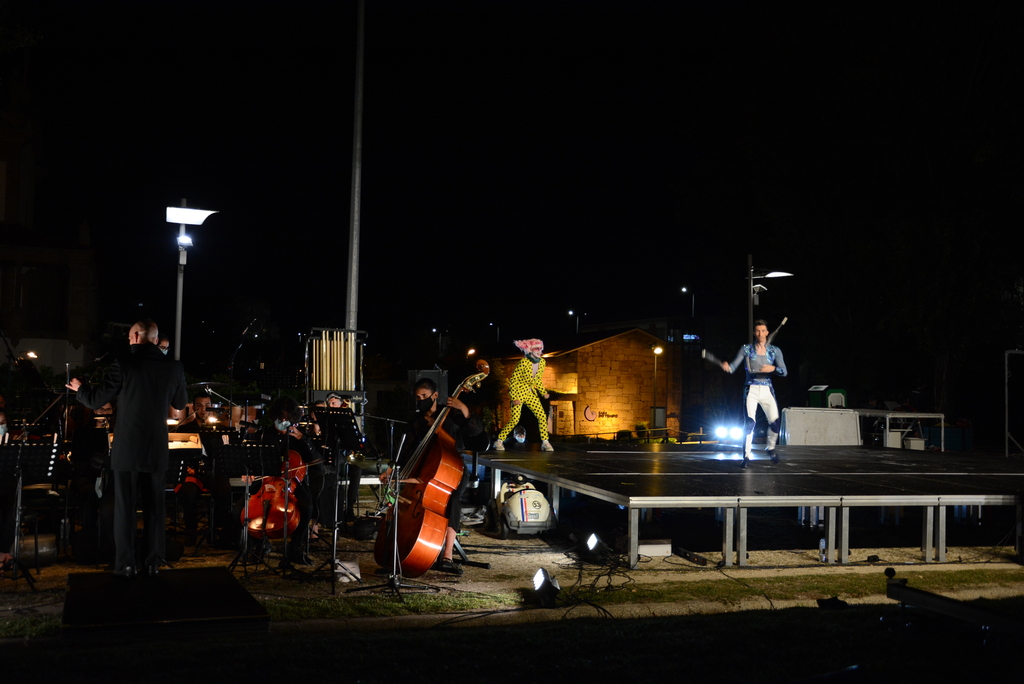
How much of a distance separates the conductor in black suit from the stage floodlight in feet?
19.1

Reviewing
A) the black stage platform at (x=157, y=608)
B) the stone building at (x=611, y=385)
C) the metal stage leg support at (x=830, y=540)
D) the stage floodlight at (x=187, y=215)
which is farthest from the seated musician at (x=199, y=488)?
the stone building at (x=611, y=385)

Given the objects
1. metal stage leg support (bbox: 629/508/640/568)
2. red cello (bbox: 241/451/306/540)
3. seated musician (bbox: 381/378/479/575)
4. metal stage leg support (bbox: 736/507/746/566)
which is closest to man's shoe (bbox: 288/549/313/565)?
red cello (bbox: 241/451/306/540)

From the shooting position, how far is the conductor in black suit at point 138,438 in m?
5.88

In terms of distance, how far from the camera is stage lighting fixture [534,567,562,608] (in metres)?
6.44

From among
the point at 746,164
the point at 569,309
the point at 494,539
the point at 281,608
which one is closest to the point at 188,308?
the point at 746,164

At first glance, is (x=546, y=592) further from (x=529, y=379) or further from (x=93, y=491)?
(x=529, y=379)

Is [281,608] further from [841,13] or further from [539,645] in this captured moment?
[841,13]

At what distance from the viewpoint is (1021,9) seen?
74.9ft

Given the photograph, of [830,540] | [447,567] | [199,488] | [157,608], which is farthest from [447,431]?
[830,540]

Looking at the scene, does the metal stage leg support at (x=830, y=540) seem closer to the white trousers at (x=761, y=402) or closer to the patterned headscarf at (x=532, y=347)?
the white trousers at (x=761, y=402)

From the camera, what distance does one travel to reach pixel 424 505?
23.2 feet

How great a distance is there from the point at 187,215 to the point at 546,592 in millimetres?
7786

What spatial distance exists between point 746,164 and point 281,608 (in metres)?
29.0

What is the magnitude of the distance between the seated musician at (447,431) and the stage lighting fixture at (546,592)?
4.08 feet
